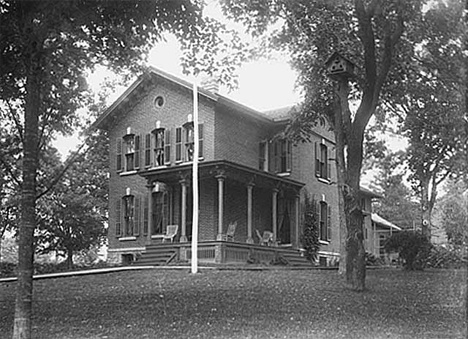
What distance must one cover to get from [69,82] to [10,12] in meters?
1.72

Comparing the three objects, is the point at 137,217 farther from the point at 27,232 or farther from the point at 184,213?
the point at 27,232

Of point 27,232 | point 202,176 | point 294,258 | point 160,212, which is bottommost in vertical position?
point 294,258

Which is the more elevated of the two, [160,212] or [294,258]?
[160,212]

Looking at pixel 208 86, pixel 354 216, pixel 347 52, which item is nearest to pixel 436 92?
pixel 347 52

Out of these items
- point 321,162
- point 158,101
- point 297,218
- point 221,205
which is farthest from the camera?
point 321,162

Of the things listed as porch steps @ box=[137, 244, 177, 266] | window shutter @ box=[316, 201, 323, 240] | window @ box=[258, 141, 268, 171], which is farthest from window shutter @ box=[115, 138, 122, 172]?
window shutter @ box=[316, 201, 323, 240]

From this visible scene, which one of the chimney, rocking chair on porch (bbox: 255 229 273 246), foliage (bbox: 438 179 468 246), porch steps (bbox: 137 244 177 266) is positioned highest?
the chimney

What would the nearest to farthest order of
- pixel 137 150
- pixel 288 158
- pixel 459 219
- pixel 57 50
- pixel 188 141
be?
pixel 57 50
pixel 459 219
pixel 188 141
pixel 137 150
pixel 288 158

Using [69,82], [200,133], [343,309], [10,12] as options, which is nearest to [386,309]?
[343,309]

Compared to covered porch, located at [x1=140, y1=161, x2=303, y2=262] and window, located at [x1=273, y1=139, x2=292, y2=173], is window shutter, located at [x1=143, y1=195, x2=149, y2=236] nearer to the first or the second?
covered porch, located at [x1=140, y1=161, x2=303, y2=262]

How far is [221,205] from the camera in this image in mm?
18016

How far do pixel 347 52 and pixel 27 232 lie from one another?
7.87 meters

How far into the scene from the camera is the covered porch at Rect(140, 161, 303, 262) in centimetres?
1838

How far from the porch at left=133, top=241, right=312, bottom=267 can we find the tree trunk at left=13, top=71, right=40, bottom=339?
9.53 m
